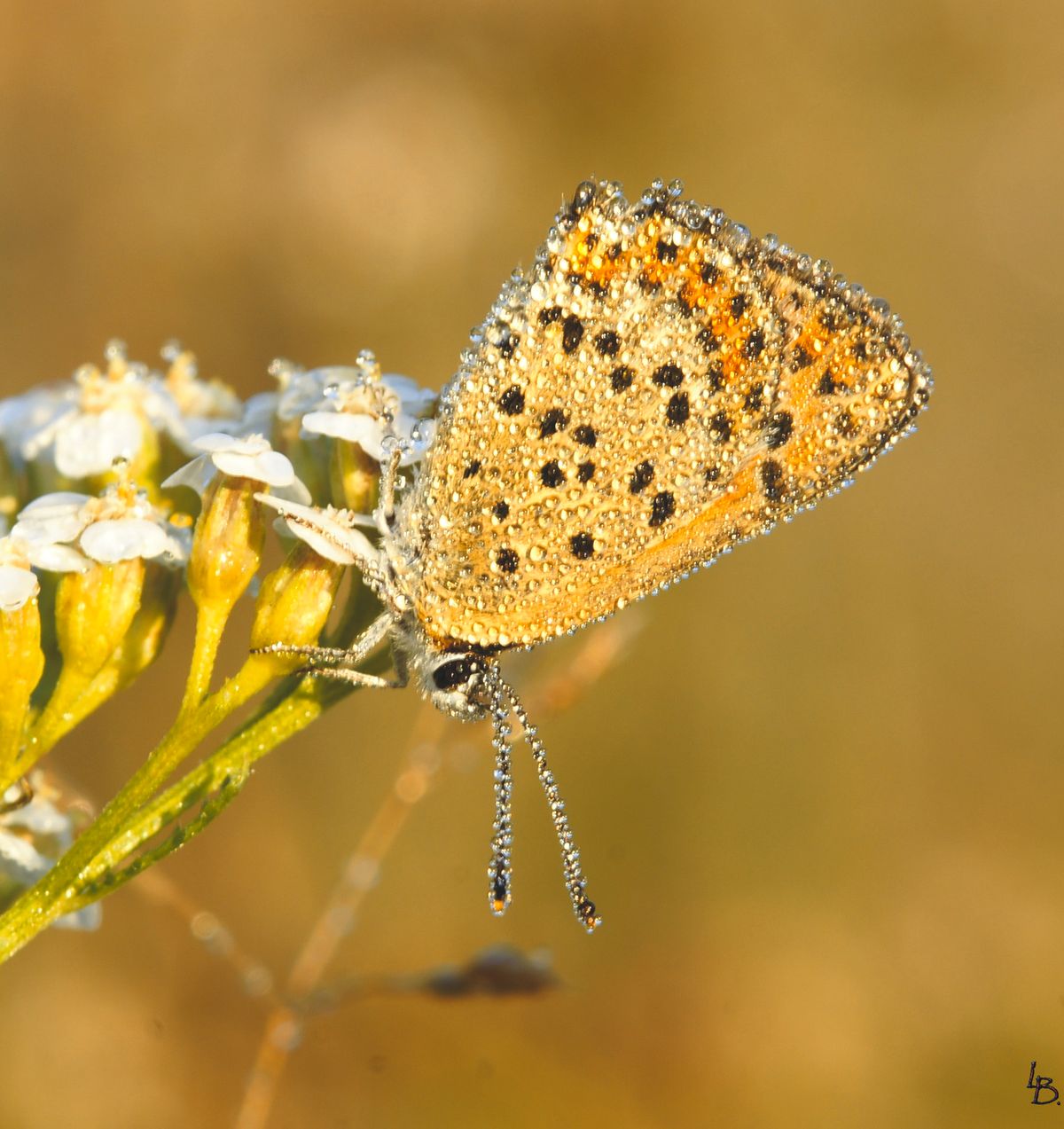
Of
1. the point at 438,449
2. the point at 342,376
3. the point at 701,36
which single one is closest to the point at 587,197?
the point at 438,449

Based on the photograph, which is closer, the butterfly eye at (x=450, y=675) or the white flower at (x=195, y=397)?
the butterfly eye at (x=450, y=675)

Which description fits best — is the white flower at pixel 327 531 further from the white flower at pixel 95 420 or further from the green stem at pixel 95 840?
the white flower at pixel 95 420

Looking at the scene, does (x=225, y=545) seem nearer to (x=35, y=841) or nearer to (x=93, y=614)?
(x=93, y=614)

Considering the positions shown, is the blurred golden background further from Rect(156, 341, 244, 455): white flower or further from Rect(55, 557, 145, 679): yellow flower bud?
Rect(55, 557, 145, 679): yellow flower bud

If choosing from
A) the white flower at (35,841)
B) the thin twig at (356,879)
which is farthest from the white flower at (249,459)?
the thin twig at (356,879)

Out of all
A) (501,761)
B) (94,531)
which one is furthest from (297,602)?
(501,761)

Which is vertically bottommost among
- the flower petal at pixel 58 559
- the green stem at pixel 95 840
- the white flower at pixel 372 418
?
the green stem at pixel 95 840

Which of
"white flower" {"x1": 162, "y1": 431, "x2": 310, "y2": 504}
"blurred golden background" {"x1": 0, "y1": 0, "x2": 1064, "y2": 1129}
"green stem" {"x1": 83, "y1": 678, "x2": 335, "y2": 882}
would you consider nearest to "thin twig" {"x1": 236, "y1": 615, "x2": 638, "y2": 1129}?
"green stem" {"x1": 83, "y1": 678, "x2": 335, "y2": 882}
